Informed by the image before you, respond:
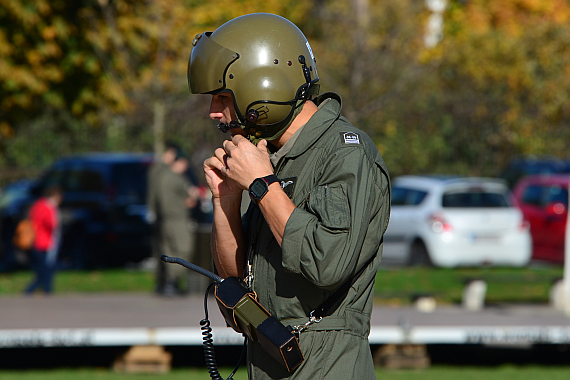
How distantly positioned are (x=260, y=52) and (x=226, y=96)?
0.59 ft

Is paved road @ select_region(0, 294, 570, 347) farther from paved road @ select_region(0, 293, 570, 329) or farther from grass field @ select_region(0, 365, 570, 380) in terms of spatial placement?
grass field @ select_region(0, 365, 570, 380)

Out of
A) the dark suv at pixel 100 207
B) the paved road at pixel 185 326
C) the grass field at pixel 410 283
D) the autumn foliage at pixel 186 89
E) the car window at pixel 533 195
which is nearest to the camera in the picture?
the paved road at pixel 185 326

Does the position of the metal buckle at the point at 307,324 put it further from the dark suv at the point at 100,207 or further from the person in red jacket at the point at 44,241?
the dark suv at the point at 100,207

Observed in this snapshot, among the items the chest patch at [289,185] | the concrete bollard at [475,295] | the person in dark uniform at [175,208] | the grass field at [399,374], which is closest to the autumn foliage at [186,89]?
the person in dark uniform at [175,208]

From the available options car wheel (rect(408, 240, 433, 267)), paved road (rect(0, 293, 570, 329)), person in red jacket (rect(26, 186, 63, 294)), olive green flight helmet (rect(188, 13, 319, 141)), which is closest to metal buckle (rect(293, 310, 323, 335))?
olive green flight helmet (rect(188, 13, 319, 141))

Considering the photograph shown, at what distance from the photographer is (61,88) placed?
13.6m

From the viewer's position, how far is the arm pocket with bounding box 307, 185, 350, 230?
2102mm

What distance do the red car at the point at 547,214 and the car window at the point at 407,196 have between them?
2.73m

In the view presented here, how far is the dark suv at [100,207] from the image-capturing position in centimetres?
1349

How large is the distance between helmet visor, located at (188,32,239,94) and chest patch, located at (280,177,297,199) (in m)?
0.35

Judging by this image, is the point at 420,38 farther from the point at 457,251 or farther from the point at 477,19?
the point at 477,19

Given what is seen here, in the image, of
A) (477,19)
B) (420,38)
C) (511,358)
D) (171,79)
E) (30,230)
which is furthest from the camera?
(477,19)

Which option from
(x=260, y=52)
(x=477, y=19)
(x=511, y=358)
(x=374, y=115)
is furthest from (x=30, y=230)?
(x=477, y=19)

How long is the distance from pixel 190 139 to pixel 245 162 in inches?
485
